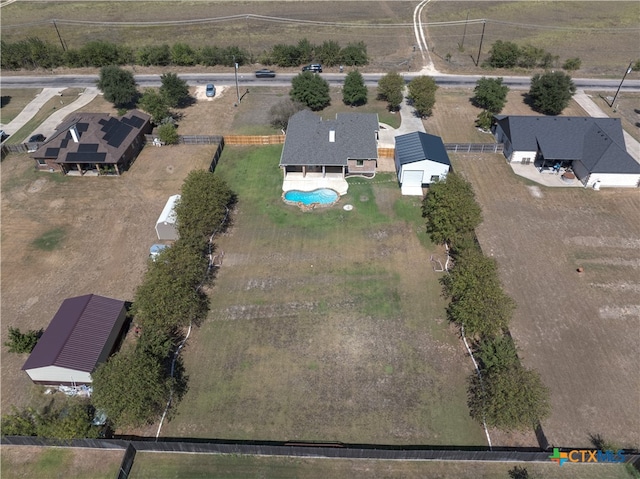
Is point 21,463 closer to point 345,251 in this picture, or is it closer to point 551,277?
point 345,251

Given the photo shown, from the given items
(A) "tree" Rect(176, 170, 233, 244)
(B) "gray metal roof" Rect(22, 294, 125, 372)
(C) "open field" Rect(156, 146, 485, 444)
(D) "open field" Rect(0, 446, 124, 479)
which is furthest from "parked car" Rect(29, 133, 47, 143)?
(D) "open field" Rect(0, 446, 124, 479)

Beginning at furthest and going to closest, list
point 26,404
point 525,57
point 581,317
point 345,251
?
1. point 525,57
2. point 345,251
3. point 581,317
4. point 26,404

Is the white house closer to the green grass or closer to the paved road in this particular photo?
the paved road

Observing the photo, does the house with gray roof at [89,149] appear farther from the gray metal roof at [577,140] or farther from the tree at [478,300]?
the gray metal roof at [577,140]

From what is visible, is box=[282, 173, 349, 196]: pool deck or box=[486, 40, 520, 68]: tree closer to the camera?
box=[282, 173, 349, 196]: pool deck

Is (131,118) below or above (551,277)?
above

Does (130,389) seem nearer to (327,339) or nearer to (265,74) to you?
(327,339)

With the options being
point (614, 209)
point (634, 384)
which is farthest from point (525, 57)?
point (634, 384)
